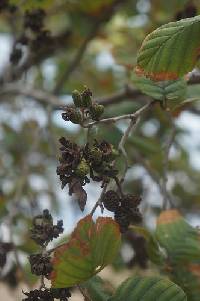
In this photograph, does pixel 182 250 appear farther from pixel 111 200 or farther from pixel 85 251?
pixel 85 251

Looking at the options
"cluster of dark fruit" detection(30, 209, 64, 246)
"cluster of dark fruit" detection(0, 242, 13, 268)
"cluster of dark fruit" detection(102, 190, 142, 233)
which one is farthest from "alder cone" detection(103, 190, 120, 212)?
"cluster of dark fruit" detection(0, 242, 13, 268)

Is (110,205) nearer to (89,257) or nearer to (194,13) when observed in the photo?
(89,257)

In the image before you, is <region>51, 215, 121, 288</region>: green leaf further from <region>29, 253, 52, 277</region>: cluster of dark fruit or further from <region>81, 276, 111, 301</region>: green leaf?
<region>81, 276, 111, 301</region>: green leaf

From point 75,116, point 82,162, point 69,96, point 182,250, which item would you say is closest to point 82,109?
point 75,116

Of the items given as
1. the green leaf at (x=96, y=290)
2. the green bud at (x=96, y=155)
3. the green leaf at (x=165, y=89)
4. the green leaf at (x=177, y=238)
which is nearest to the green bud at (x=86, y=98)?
the green bud at (x=96, y=155)

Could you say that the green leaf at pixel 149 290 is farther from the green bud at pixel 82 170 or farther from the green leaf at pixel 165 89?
the green leaf at pixel 165 89
